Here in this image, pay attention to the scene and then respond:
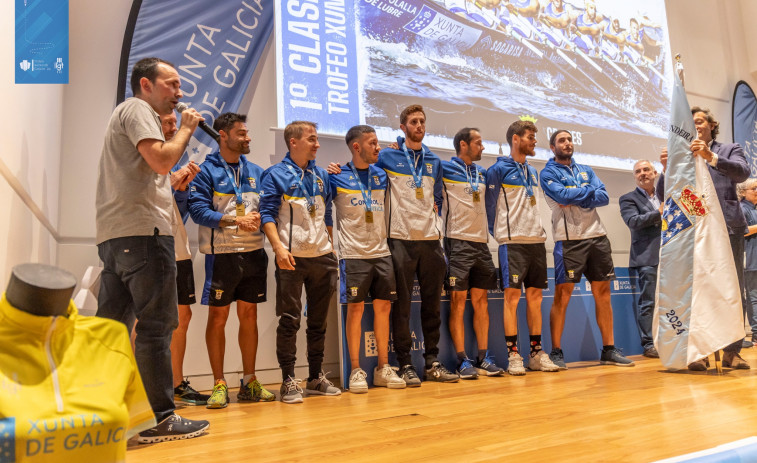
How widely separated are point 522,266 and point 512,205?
433 mm

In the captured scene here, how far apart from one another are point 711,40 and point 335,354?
5.79 metres

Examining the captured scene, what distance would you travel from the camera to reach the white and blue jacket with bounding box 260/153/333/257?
328 cm

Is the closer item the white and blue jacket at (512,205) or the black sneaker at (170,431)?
the black sneaker at (170,431)

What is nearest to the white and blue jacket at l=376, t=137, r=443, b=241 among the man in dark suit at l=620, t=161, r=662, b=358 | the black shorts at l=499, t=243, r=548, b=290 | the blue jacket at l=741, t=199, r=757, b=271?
the black shorts at l=499, t=243, r=548, b=290

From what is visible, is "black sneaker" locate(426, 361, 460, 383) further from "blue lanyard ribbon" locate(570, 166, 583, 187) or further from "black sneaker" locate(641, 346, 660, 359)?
"black sneaker" locate(641, 346, 660, 359)

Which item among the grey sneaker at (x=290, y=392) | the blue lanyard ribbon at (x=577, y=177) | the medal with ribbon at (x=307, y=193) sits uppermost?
the blue lanyard ribbon at (x=577, y=177)

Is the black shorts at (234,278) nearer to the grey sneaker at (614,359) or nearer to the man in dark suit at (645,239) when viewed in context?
the grey sneaker at (614,359)

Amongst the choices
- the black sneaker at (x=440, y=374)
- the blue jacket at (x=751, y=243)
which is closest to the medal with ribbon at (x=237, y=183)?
the black sneaker at (x=440, y=374)

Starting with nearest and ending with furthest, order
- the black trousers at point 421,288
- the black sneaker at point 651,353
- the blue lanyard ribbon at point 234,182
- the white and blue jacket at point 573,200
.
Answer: the blue lanyard ribbon at point 234,182, the black trousers at point 421,288, the white and blue jacket at point 573,200, the black sneaker at point 651,353

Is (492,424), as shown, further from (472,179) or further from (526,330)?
(526,330)

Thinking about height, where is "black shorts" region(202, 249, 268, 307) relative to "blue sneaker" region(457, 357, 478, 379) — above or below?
above

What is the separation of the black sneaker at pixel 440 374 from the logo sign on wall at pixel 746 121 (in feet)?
16.6

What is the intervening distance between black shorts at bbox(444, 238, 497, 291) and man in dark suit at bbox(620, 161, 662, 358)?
1699mm

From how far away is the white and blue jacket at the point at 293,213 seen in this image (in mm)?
3275
